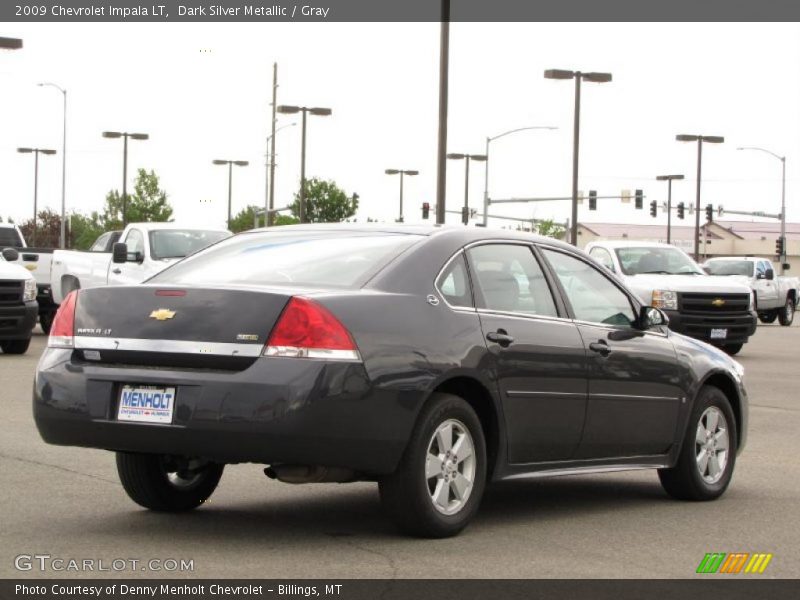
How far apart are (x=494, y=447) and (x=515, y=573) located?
4.08ft

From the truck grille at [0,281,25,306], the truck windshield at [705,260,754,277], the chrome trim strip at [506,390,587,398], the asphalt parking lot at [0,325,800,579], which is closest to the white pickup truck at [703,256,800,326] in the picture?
the truck windshield at [705,260,754,277]

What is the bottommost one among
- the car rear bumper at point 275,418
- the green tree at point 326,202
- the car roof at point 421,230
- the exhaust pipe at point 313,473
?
the exhaust pipe at point 313,473

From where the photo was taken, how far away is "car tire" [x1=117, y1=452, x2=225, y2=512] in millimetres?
8008

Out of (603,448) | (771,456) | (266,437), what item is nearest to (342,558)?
(266,437)

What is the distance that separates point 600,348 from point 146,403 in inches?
106

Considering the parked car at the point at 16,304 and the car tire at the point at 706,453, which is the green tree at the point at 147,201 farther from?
the car tire at the point at 706,453

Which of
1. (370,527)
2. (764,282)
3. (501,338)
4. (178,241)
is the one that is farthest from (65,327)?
(764,282)

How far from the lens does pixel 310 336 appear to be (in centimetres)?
693

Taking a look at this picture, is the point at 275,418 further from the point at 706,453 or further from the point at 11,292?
the point at 11,292

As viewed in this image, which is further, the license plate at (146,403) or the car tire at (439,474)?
the car tire at (439,474)

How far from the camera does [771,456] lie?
1166cm

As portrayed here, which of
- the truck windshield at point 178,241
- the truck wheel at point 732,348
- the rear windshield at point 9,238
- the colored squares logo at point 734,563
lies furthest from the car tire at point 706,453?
the rear windshield at point 9,238

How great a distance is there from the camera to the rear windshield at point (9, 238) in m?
30.5

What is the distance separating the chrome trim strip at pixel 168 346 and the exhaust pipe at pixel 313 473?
0.59 m
